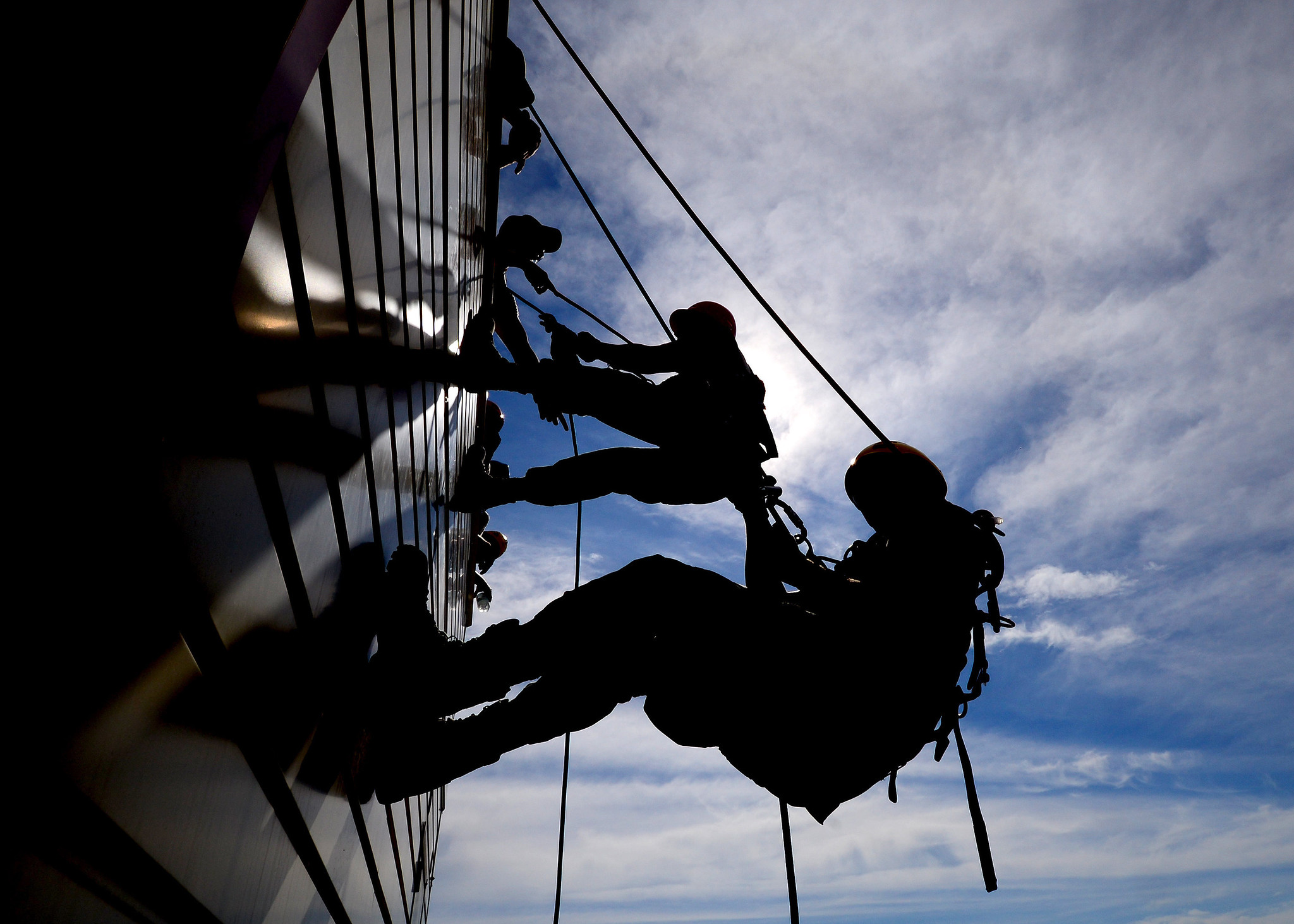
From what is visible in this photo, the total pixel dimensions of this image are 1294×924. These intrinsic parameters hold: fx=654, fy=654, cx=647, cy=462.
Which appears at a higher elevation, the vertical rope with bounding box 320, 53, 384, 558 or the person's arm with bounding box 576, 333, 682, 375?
the person's arm with bounding box 576, 333, 682, 375

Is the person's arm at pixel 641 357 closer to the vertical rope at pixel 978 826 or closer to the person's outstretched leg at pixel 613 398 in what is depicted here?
the person's outstretched leg at pixel 613 398

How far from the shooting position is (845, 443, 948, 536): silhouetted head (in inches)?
123

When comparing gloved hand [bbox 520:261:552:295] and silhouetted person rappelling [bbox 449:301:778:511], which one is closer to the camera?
silhouetted person rappelling [bbox 449:301:778:511]

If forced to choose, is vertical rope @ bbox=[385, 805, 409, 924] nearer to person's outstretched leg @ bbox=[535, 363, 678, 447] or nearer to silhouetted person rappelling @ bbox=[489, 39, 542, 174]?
person's outstretched leg @ bbox=[535, 363, 678, 447]

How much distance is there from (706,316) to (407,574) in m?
2.79

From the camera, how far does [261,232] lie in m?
1.31

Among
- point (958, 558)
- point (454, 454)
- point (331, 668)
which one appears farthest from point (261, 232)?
point (454, 454)

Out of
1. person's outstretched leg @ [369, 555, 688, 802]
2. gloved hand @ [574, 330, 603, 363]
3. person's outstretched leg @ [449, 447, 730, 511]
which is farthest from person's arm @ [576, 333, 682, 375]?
person's outstretched leg @ [369, 555, 688, 802]

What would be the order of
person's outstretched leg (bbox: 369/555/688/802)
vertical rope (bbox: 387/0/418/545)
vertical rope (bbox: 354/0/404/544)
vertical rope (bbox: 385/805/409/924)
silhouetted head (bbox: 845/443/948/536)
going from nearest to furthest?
vertical rope (bbox: 354/0/404/544) < vertical rope (bbox: 387/0/418/545) < person's outstretched leg (bbox: 369/555/688/802) < silhouetted head (bbox: 845/443/948/536) < vertical rope (bbox: 385/805/409/924)

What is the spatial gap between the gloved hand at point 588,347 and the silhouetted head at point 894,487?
1886 mm

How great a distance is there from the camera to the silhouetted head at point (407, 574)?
9.46ft

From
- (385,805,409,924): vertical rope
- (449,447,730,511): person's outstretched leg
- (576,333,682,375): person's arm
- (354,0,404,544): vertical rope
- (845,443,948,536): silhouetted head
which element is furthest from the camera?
(576,333,682,375): person's arm

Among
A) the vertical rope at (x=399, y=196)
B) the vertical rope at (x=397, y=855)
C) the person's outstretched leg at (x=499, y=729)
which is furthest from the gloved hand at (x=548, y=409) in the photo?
the vertical rope at (x=397, y=855)

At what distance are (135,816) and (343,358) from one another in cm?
131
